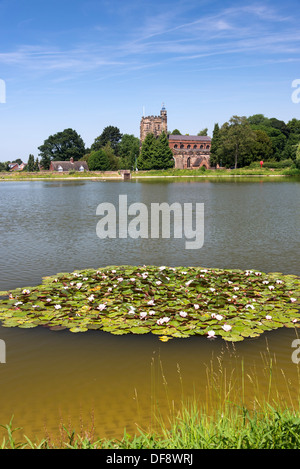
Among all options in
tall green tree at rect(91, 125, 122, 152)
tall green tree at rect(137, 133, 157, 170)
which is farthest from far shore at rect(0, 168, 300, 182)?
tall green tree at rect(91, 125, 122, 152)

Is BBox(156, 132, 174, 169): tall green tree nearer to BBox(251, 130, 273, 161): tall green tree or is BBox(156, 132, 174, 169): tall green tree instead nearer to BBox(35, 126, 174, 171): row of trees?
BBox(35, 126, 174, 171): row of trees

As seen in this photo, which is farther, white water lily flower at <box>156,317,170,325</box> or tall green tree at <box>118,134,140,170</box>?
tall green tree at <box>118,134,140,170</box>

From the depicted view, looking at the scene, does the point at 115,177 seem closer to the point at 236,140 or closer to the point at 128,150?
the point at 236,140

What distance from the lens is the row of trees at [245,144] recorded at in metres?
115

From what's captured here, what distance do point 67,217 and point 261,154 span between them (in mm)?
108389

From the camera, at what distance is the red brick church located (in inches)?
5901

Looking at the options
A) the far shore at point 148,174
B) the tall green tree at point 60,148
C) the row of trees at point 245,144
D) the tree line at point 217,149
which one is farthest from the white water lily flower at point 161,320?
the tall green tree at point 60,148

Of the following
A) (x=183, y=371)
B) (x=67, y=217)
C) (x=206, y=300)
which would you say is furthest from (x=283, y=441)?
(x=67, y=217)

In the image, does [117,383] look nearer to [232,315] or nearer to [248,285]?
[232,315]

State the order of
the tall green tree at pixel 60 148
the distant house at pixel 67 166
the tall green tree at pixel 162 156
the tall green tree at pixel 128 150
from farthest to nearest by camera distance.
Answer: the tall green tree at pixel 60 148, the tall green tree at pixel 128 150, the distant house at pixel 67 166, the tall green tree at pixel 162 156

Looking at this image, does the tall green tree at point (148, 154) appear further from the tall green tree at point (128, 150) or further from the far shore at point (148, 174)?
the tall green tree at point (128, 150)

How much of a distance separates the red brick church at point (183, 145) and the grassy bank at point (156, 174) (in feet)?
78.2

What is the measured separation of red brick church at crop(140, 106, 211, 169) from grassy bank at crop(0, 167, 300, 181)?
78.2ft

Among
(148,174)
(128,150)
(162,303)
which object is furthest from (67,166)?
(162,303)
